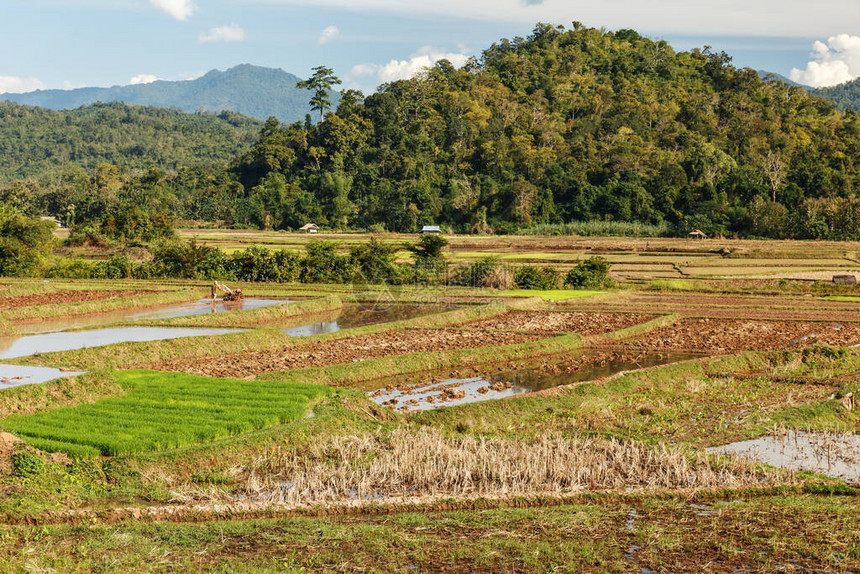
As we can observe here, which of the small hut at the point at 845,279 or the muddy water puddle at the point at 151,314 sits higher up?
the small hut at the point at 845,279

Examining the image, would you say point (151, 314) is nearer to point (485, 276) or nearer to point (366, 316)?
point (366, 316)

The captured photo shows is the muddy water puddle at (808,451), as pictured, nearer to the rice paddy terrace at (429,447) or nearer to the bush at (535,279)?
the rice paddy terrace at (429,447)

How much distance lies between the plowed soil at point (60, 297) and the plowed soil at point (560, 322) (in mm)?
11410

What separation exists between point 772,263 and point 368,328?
2314 centimetres

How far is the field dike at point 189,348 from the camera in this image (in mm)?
15055

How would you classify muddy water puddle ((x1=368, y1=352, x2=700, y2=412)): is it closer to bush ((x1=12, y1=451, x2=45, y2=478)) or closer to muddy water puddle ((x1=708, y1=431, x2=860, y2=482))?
muddy water puddle ((x1=708, y1=431, x2=860, y2=482))

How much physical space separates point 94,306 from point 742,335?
57.7 ft

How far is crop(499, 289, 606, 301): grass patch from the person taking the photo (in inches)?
1063

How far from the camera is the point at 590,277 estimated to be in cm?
2967

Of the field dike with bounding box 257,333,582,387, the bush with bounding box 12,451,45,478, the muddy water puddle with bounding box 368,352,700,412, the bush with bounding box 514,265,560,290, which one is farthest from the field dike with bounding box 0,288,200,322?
the bush with bounding box 12,451,45,478

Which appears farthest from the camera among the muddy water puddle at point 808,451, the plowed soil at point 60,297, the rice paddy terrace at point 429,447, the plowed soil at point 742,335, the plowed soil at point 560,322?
the plowed soil at point 60,297

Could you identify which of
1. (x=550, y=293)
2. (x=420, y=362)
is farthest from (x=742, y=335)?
(x=420, y=362)

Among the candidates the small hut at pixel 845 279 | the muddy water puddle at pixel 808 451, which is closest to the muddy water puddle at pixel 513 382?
the muddy water puddle at pixel 808 451

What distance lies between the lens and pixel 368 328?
2014 cm
